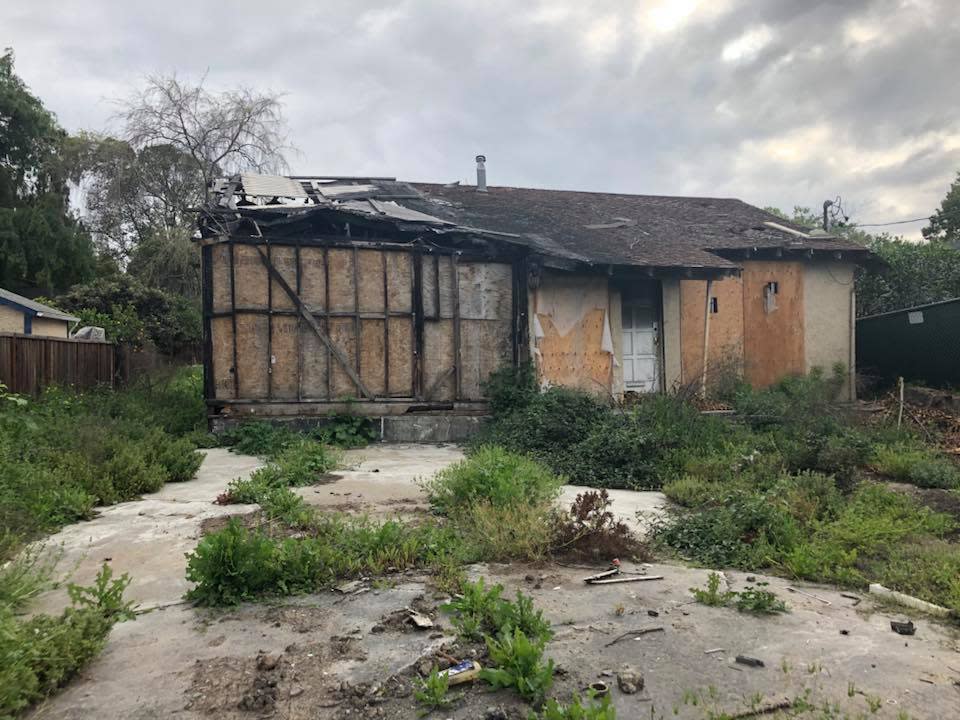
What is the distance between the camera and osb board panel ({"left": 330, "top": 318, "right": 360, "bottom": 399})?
9.52 metres

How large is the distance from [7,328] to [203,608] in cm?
1572

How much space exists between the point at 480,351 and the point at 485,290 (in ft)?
3.35

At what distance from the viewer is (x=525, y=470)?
571 centimetres

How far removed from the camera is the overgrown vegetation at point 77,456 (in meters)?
4.75

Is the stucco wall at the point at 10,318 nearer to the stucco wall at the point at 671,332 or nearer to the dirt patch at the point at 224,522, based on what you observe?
the dirt patch at the point at 224,522

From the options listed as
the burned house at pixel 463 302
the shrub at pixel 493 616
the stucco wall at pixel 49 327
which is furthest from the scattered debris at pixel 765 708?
the stucco wall at pixel 49 327

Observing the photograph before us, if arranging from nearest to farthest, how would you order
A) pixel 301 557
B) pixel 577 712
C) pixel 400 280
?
1. pixel 577 712
2. pixel 301 557
3. pixel 400 280

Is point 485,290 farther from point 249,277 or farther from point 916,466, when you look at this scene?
point 916,466

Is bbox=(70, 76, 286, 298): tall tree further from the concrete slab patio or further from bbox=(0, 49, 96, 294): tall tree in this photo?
the concrete slab patio

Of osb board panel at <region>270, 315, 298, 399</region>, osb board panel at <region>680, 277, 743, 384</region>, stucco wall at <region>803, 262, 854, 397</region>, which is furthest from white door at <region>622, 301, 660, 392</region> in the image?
osb board panel at <region>270, 315, 298, 399</region>

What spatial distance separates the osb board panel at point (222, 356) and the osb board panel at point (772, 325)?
9.66 meters

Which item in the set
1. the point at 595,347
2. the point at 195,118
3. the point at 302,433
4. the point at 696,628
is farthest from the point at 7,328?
the point at 696,628

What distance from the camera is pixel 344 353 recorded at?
9.56 m

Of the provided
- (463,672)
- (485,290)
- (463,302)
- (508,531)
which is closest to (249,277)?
(463,302)
